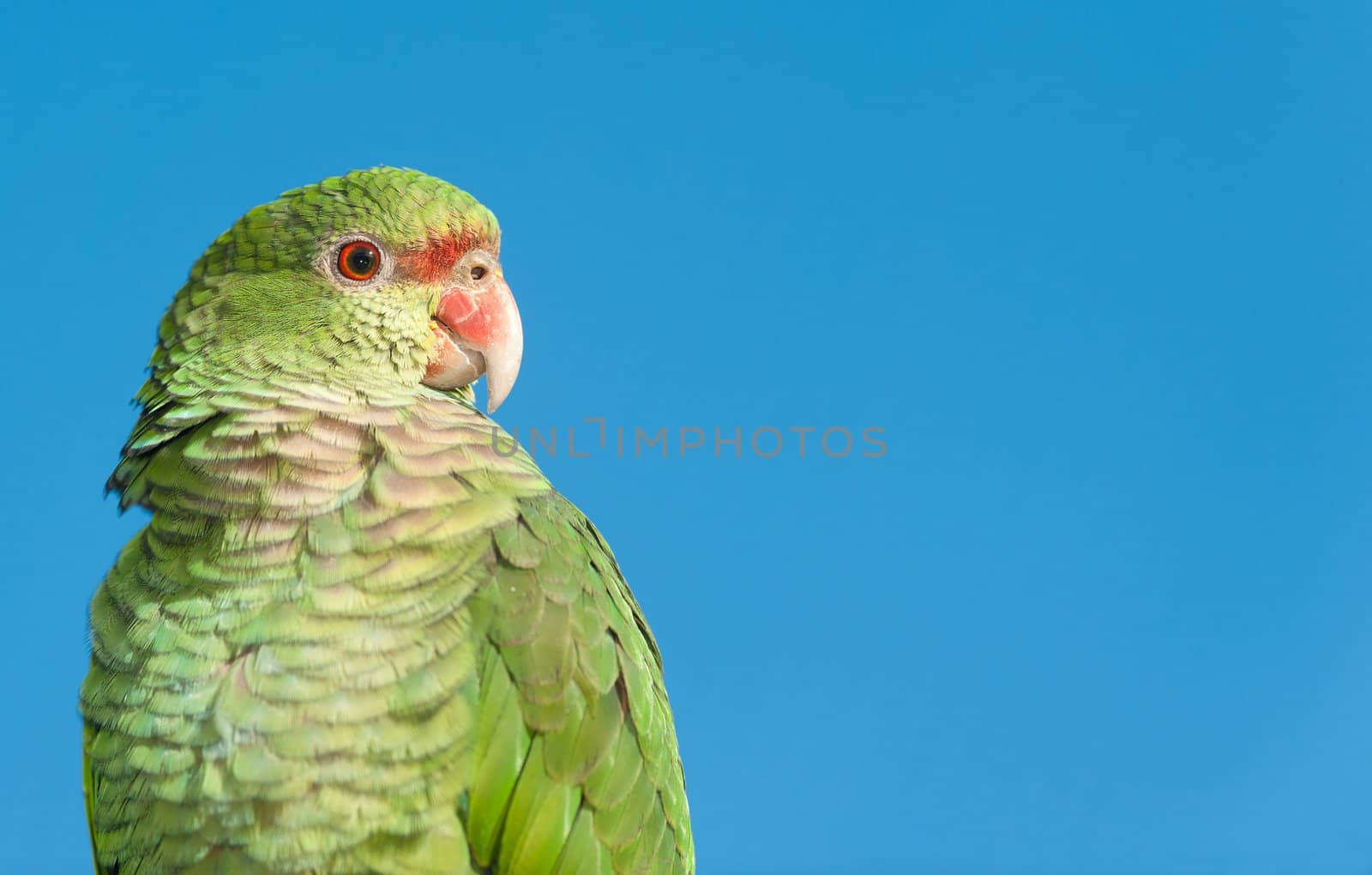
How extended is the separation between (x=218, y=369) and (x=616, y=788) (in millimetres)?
707

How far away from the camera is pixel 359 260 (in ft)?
4.60

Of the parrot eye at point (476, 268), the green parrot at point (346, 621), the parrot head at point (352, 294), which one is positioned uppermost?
the parrot eye at point (476, 268)

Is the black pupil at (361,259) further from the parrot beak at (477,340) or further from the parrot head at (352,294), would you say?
the parrot beak at (477,340)

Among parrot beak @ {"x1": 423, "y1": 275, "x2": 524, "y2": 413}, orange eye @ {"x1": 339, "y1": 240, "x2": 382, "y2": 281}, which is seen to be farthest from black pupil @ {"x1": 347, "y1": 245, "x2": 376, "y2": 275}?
parrot beak @ {"x1": 423, "y1": 275, "x2": 524, "y2": 413}

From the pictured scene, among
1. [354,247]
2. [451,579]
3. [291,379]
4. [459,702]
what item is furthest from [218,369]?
[459,702]

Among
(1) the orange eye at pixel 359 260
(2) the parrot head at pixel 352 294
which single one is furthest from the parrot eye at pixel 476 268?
(1) the orange eye at pixel 359 260

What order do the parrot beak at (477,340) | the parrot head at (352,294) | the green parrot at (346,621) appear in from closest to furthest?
1. the green parrot at (346,621)
2. the parrot head at (352,294)
3. the parrot beak at (477,340)

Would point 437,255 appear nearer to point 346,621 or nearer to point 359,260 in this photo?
point 359,260

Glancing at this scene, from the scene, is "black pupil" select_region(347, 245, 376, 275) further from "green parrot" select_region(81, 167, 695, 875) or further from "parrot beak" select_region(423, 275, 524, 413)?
"parrot beak" select_region(423, 275, 524, 413)

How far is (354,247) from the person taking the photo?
1.40 metres

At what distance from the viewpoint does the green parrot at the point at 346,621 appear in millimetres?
1143

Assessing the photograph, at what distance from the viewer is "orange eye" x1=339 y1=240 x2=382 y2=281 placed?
4.58 feet

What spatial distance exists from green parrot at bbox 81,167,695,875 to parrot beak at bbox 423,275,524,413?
0.06m

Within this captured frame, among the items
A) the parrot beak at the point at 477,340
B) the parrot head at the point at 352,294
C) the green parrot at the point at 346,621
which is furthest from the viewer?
the parrot beak at the point at 477,340
